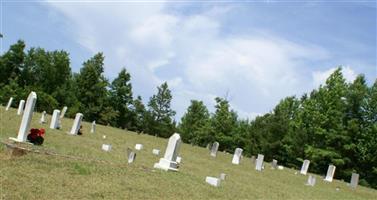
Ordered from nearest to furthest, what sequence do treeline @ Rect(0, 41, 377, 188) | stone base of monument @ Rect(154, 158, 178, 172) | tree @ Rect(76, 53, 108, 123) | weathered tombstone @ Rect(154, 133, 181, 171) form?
stone base of monument @ Rect(154, 158, 178, 172), weathered tombstone @ Rect(154, 133, 181, 171), treeline @ Rect(0, 41, 377, 188), tree @ Rect(76, 53, 108, 123)

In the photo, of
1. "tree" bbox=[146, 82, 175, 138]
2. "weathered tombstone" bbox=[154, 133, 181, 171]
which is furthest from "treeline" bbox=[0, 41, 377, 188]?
"weathered tombstone" bbox=[154, 133, 181, 171]

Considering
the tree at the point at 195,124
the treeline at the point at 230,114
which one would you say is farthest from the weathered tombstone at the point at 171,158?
the tree at the point at 195,124

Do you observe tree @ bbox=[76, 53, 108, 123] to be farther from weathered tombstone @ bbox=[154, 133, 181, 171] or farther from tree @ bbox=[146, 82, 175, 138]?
weathered tombstone @ bbox=[154, 133, 181, 171]

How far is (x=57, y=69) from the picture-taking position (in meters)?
76.6

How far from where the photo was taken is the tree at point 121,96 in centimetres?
7738

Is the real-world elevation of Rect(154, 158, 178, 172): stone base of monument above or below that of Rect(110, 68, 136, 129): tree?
below

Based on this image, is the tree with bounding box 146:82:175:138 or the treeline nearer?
the treeline

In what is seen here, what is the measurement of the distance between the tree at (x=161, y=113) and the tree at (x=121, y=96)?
21.2 ft

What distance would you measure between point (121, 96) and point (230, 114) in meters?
17.5

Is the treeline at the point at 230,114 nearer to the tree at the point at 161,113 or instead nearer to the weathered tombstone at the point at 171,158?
the tree at the point at 161,113

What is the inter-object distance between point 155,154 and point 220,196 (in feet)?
37.5

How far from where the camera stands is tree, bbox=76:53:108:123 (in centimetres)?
7331

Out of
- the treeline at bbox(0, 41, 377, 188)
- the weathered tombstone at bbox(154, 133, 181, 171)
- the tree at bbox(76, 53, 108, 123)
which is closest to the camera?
the weathered tombstone at bbox(154, 133, 181, 171)

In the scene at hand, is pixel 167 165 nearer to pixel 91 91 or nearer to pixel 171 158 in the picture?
pixel 171 158
